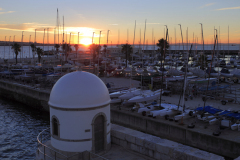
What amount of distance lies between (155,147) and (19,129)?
18151mm

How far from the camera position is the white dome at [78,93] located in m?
8.69

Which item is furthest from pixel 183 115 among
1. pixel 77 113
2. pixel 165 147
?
pixel 77 113

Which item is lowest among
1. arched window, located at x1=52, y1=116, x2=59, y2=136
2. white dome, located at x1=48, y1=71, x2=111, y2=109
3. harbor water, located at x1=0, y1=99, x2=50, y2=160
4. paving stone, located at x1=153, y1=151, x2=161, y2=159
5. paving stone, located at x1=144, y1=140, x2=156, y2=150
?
harbor water, located at x1=0, y1=99, x2=50, y2=160

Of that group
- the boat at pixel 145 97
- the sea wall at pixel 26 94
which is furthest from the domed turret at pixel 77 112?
the sea wall at pixel 26 94

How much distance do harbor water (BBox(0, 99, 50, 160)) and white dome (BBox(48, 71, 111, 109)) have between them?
10.9 m

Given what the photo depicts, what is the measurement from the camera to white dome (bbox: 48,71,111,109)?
869 centimetres

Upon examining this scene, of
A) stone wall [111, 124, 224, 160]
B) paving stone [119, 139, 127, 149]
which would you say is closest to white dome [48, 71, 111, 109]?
stone wall [111, 124, 224, 160]

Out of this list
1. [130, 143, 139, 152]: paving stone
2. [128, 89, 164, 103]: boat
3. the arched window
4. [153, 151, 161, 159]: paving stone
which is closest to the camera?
[153, 151, 161, 159]: paving stone

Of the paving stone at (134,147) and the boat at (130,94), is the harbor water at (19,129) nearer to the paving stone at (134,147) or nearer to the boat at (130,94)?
the boat at (130,94)

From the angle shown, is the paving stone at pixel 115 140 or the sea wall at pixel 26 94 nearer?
the paving stone at pixel 115 140

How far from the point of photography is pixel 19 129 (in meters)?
22.7

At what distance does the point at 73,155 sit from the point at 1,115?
23123mm

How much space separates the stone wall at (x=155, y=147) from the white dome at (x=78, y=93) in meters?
2.15

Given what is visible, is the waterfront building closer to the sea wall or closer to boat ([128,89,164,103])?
boat ([128,89,164,103])
